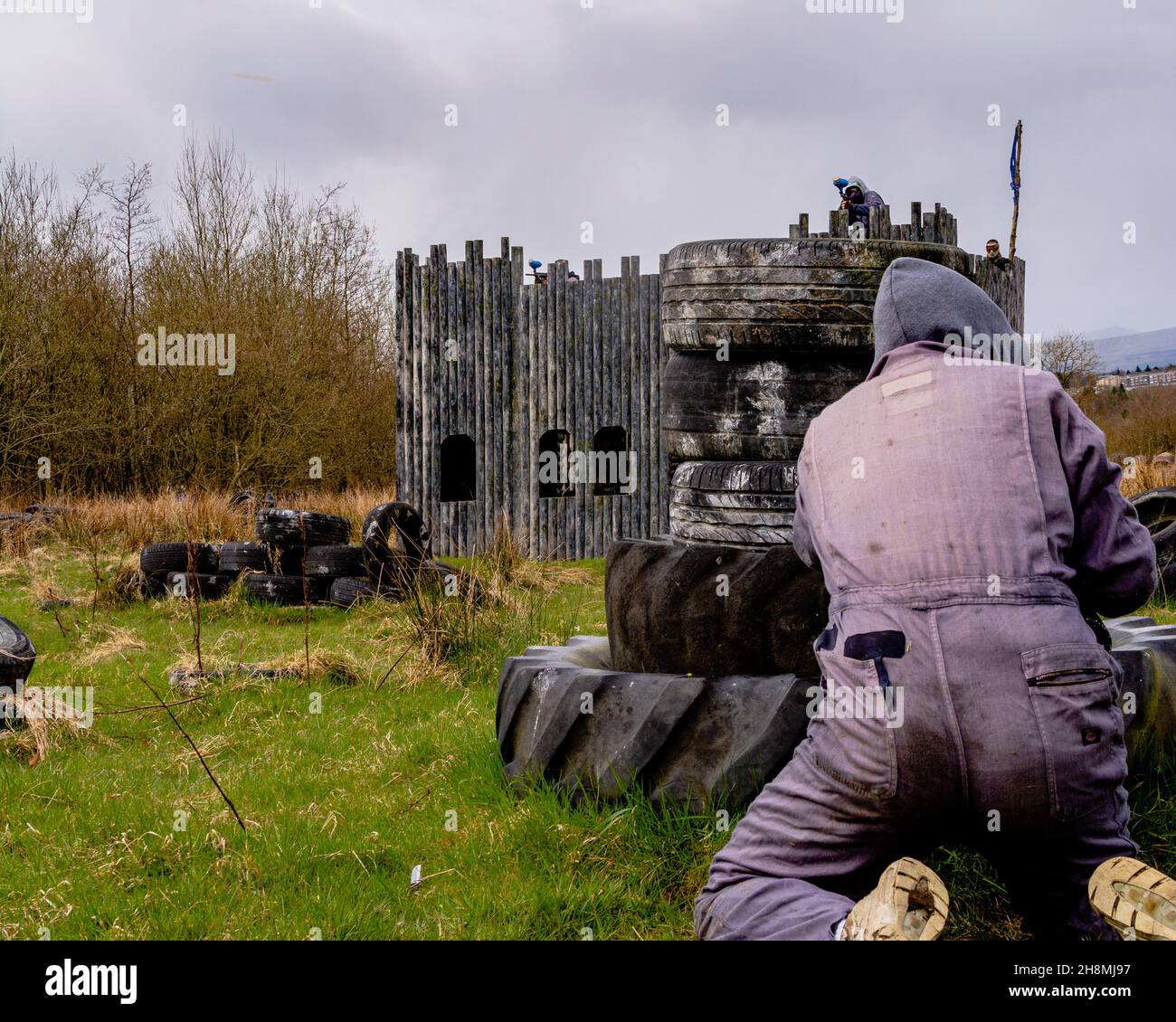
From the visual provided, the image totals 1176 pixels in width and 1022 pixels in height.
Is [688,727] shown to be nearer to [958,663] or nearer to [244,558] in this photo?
[958,663]

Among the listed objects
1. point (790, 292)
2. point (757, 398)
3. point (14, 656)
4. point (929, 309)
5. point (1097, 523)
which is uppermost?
point (790, 292)

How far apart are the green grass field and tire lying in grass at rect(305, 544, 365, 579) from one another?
344 cm

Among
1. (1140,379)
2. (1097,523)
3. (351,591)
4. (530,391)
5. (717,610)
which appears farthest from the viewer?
(1140,379)

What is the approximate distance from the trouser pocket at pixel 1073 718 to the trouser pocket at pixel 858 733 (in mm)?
321

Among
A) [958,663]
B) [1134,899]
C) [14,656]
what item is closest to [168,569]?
[14,656]

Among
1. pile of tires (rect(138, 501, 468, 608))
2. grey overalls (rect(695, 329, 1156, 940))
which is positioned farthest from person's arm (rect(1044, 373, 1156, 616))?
pile of tires (rect(138, 501, 468, 608))

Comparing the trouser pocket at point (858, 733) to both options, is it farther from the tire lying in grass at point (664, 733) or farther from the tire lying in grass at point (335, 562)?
the tire lying in grass at point (335, 562)

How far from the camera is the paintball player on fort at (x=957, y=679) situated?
239 centimetres

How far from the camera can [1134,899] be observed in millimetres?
2334

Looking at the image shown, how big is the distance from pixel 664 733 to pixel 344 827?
4.11ft

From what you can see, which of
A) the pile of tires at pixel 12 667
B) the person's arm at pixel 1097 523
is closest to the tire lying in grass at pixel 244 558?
the pile of tires at pixel 12 667

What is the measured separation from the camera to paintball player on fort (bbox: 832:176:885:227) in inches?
477
